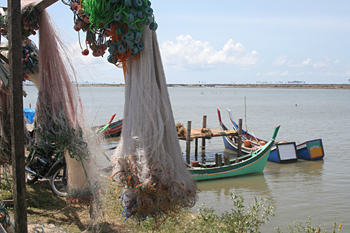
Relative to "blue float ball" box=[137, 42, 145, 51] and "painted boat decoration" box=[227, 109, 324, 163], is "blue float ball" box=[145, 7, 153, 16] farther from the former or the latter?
"painted boat decoration" box=[227, 109, 324, 163]

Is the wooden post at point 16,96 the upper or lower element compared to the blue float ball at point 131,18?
lower

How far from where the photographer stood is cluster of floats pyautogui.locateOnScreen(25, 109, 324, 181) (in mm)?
10992

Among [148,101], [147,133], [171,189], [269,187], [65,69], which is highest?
[65,69]

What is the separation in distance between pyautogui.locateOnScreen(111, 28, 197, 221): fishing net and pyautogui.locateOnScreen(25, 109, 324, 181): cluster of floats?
5183 mm

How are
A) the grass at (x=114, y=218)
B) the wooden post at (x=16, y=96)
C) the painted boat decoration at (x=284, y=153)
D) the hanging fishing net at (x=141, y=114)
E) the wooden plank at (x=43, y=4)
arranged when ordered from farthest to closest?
1. the painted boat decoration at (x=284, y=153)
2. the grass at (x=114, y=218)
3. the wooden plank at (x=43, y=4)
4. the hanging fishing net at (x=141, y=114)
5. the wooden post at (x=16, y=96)

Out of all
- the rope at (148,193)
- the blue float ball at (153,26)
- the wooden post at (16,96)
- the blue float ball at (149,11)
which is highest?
the blue float ball at (149,11)

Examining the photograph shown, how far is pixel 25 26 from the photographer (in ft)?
11.1

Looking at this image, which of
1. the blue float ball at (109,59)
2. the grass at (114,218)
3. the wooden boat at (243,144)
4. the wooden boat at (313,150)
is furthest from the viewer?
the wooden boat at (243,144)

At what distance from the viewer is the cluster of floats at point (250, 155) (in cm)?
1099

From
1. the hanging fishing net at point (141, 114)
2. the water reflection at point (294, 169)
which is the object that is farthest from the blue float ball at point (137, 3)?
the water reflection at point (294, 169)

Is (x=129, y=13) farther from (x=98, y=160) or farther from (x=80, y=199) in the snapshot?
(x=80, y=199)

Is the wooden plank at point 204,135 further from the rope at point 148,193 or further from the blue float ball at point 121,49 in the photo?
the blue float ball at point 121,49

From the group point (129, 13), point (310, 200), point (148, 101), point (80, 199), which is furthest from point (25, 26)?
point (310, 200)

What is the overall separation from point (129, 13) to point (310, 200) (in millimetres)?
→ 8880
